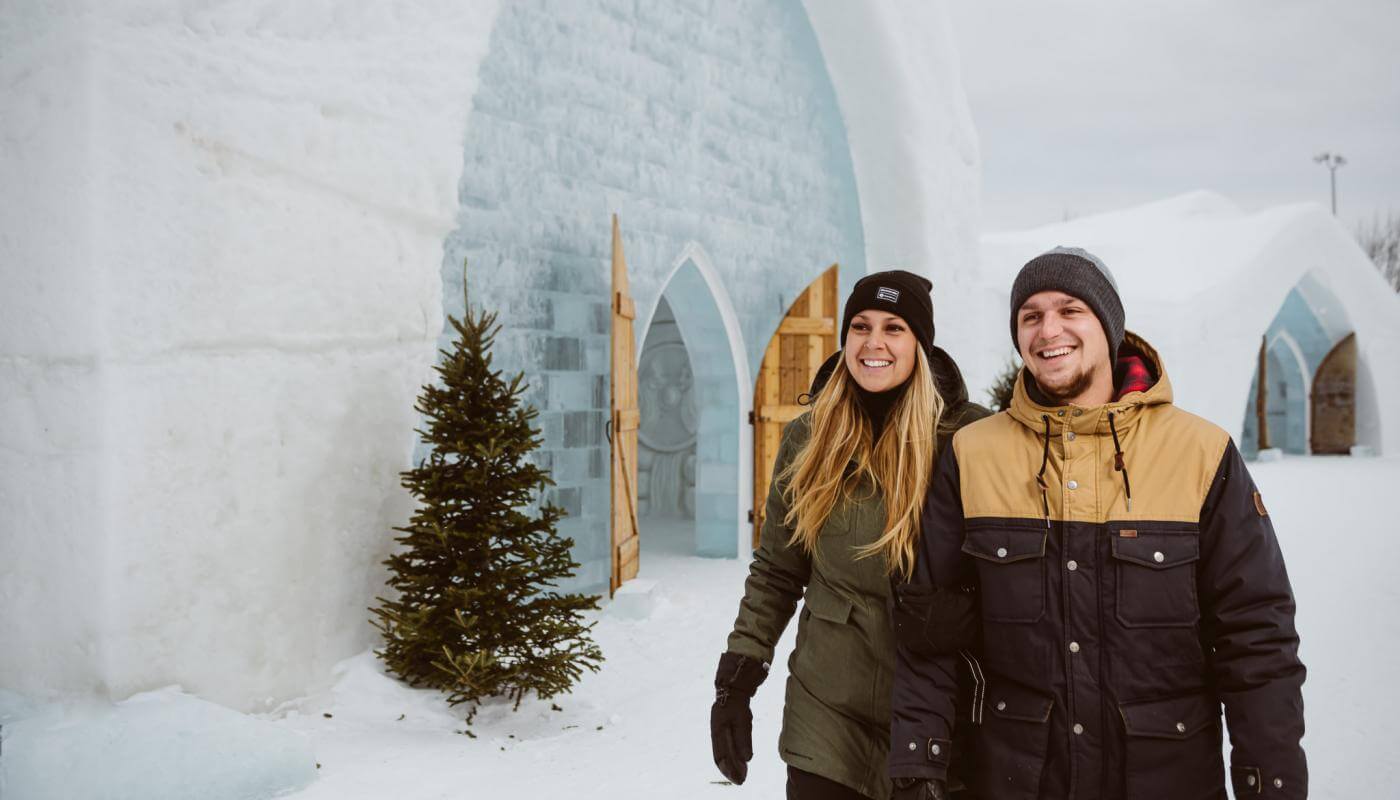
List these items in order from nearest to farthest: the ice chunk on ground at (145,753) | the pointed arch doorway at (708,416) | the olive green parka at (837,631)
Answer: the olive green parka at (837,631) < the ice chunk on ground at (145,753) < the pointed arch doorway at (708,416)

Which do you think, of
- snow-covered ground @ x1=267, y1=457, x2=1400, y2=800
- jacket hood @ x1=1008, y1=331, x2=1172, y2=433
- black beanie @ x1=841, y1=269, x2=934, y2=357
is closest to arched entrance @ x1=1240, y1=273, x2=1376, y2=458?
snow-covered ground @ x1=267, y1=457, x2=1400, y2=800

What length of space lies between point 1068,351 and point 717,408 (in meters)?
6.32

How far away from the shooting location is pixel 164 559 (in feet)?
12.2

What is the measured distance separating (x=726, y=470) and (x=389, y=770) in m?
4.78

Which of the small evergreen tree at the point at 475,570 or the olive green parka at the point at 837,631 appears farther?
the small evergreen tree at the point at 475,570

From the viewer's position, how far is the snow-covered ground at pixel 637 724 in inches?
140

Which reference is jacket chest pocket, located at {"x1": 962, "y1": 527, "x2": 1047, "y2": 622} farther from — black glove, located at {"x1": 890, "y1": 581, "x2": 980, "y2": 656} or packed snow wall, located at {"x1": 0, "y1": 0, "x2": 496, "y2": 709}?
packed snow wall, located at {"x1": 0, "y1": 0, "x2": 496, "y2": 709}

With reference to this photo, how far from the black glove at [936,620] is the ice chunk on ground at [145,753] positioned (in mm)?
2560

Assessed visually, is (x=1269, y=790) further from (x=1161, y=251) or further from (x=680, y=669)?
(x=1161, y=251)

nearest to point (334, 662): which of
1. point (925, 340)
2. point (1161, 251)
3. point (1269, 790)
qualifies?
point (925, 340)

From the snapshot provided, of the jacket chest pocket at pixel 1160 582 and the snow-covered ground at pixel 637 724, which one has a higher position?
the jacket chest pocket at pixel 1160 582

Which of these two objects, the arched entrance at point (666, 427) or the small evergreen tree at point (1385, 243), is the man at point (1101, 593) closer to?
the arched entrance at point (666, 427)

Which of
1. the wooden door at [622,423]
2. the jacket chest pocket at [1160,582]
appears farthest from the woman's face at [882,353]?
the wooden door at [622,423]

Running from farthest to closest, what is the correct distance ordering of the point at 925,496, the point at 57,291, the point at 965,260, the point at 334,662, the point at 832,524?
the point at 965,260, the point at 334,662, the point at 57,291, the point at 832,524, the point at 925,496
